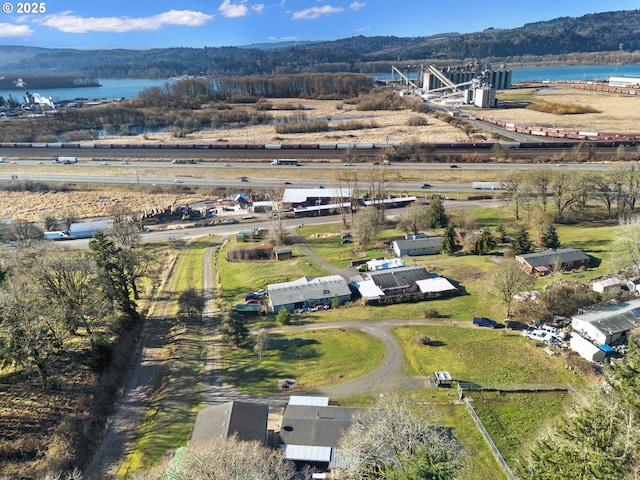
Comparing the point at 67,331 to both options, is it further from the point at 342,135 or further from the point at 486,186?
the point at 342,135

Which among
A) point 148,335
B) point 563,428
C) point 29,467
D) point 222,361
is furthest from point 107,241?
point 563,428

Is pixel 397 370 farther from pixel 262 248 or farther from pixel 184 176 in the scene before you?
pixel 184 176

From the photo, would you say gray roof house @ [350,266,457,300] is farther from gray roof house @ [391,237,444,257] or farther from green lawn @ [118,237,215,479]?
green lawn @ [118,237,215,479]

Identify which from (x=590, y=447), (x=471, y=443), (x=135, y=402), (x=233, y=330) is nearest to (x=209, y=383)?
(x=233, y=330)

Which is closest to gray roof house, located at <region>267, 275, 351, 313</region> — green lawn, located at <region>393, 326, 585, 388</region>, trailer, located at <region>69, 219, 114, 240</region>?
green lawn, located at <region>393, 326, 585, 388</region>

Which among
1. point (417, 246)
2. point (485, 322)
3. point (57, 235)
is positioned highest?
point (57, 235)

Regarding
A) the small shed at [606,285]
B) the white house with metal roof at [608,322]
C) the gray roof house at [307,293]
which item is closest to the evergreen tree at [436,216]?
the gray roof house at [307,293]

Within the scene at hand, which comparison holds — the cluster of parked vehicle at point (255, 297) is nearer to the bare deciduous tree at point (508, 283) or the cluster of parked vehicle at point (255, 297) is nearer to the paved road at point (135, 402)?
the paved road at point (135, 402)
